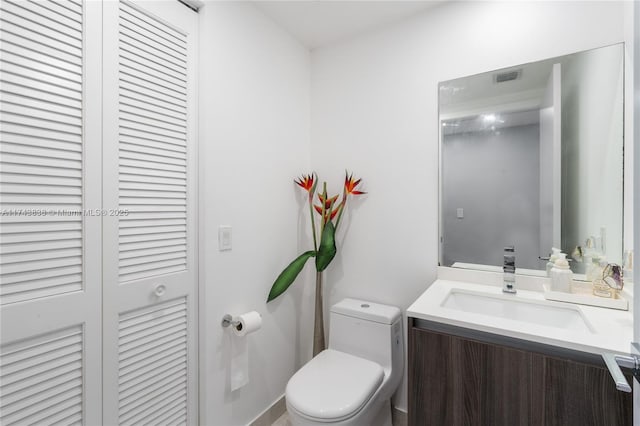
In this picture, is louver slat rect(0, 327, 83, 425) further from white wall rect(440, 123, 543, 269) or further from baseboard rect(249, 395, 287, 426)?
white wall rect(440, 123, 543, 269)

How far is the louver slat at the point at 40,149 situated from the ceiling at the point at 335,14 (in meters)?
1.04

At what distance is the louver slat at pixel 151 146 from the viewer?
3.77ft

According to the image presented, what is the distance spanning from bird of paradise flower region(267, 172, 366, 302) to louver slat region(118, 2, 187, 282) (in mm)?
577

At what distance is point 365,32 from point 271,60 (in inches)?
24.8

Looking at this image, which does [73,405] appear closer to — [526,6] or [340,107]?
[340,107]

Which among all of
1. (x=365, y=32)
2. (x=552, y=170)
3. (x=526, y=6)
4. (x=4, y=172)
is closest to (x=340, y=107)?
(x=365, y=32)

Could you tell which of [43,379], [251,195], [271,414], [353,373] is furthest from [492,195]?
[43,379]

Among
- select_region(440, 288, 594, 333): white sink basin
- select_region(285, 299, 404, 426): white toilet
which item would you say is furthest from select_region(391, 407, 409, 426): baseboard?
select_region(440, 288, 594, 333): white sink basin

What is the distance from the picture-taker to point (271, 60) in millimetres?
1790

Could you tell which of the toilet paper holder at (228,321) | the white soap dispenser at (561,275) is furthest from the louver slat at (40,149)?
the white soap dispenser at (561,275)

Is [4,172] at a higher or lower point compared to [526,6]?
lower

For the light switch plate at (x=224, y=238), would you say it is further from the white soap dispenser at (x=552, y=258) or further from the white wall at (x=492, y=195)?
the white soap dispenser at (x=552, y=258)

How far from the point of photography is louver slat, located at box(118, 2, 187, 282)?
1.15m

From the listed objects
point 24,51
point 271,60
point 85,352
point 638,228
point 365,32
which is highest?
point 365,32
